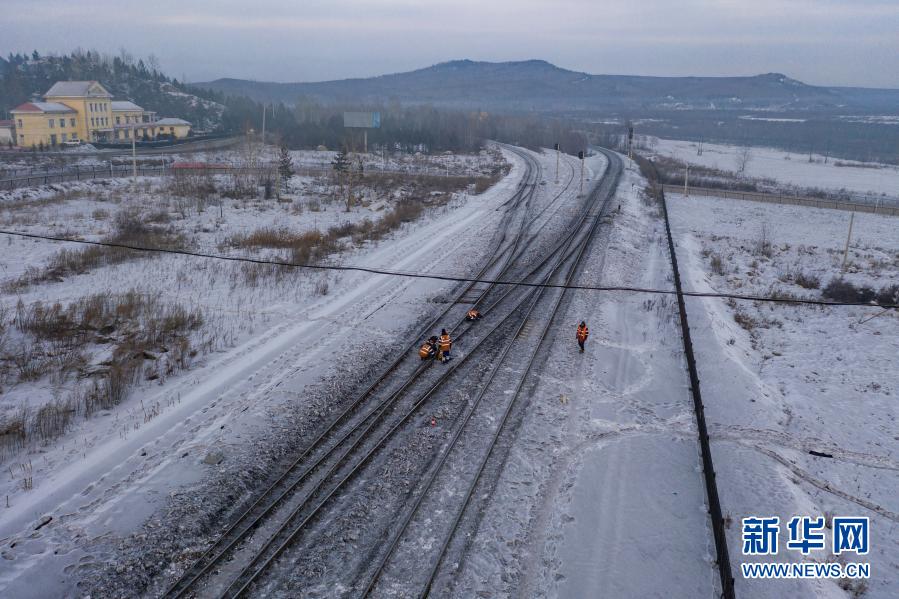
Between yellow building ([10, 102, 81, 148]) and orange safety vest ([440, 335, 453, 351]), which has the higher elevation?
yellow building ([10, 102, 81, 148])

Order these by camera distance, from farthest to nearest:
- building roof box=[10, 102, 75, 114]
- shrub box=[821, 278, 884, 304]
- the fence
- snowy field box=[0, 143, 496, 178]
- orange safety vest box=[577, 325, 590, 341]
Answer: building roof box=[10, 102, 75, 114]
snowy field box=[0, 143, 496, 178]
the fence
shrub box=[821, 278, 884, 304]
orange safety vest box=[577, 325, 590, 341]

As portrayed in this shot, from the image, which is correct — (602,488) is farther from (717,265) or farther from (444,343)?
(717,265)

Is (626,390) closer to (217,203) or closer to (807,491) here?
(807,491)

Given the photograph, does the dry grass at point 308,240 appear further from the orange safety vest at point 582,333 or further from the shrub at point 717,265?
the shrub at point 717,265

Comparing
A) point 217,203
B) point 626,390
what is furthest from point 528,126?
point 626,390

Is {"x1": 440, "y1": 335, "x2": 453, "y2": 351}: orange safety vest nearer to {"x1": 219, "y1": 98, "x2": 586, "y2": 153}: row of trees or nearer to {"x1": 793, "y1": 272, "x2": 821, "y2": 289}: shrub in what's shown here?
{"x1": 793, "y1": 272, "x2": 821, "y2": 289}: shrub

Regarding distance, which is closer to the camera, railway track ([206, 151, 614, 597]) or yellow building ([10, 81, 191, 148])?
railway track ([206, 151, 614, 597])

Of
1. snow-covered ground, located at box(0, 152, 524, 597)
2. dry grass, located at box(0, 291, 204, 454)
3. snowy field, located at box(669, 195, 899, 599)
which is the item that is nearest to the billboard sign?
snow-covered ground, located at box(0, 152, 524, 597)
